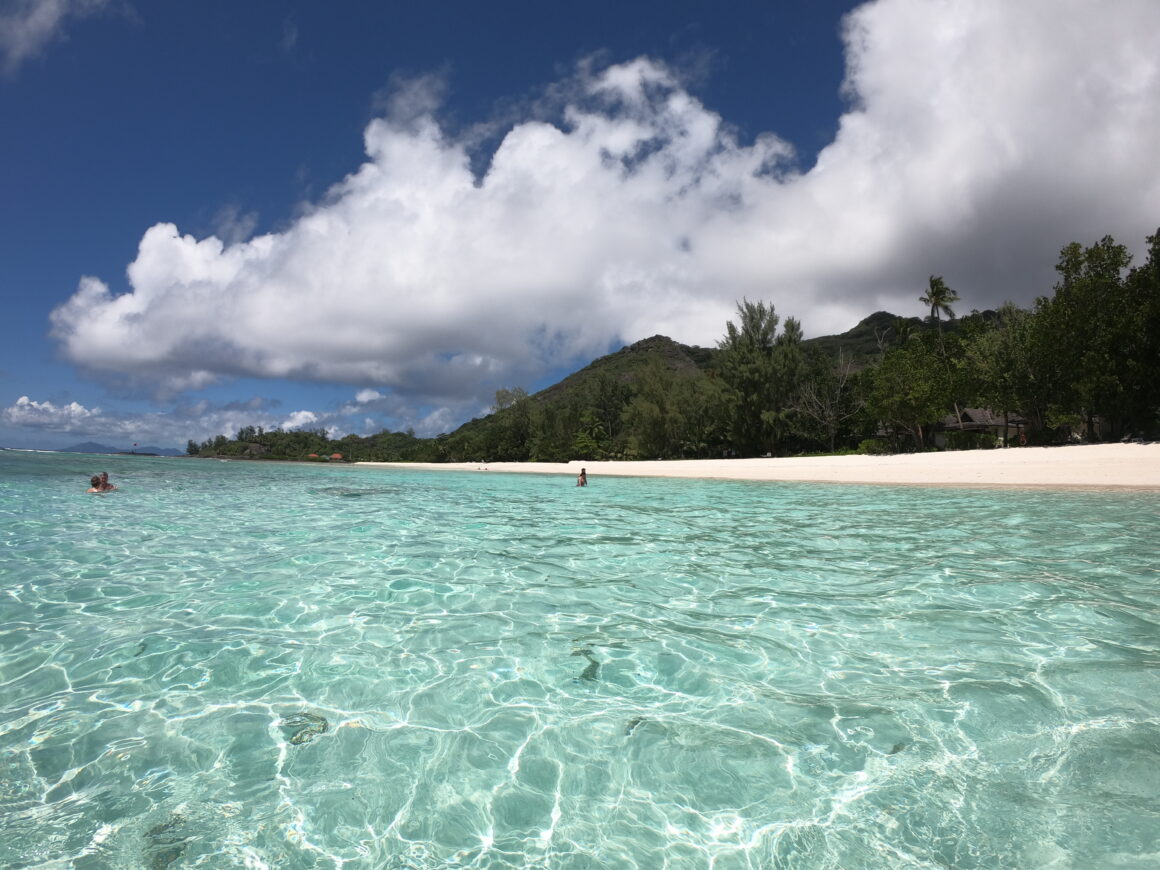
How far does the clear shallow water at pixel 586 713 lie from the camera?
303cm

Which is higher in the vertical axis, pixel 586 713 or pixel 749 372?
pixel 749 372

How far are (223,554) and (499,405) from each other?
3254 inches

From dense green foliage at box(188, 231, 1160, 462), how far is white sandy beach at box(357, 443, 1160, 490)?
6.19m

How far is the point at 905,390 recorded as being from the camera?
39.5 meters

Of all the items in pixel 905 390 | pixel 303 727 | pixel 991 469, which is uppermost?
pixel 905 390

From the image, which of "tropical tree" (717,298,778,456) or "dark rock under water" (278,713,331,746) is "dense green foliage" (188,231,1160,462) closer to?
"tropical tree" (717,298,778,456)

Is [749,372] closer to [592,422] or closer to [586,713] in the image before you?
[592,422]

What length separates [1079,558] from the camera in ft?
30.7

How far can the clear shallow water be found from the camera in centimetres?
303

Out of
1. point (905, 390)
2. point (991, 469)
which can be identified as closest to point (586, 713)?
point (991, 469)

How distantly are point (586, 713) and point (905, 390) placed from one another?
4229 centimetres

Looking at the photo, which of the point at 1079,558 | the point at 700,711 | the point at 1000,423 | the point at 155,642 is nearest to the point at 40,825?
the point at 155,642

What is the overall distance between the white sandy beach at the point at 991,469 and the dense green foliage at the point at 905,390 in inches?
244

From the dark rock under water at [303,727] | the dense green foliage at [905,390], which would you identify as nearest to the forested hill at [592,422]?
the dense green foliage at [905,390]
